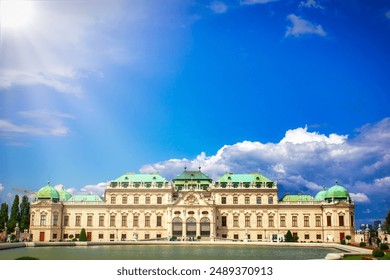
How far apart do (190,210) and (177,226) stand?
8.24 ft

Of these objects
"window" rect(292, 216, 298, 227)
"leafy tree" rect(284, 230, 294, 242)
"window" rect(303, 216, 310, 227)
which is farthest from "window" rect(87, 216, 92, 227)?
"window" rect(303, 216, 310, 227)

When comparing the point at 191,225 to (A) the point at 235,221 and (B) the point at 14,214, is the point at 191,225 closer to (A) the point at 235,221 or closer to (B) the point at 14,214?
(A) the point at 235,221

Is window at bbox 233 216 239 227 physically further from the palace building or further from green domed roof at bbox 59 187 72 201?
green domed roof at bbox 59 187 72 201

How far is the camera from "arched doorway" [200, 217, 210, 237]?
64.2m

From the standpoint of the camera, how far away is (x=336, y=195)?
6512 cm

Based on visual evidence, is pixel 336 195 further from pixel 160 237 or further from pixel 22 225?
A: pixel 22 225

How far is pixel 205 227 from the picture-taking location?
6444 cm

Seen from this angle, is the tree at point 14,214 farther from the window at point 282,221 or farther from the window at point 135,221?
the window at point 282,221

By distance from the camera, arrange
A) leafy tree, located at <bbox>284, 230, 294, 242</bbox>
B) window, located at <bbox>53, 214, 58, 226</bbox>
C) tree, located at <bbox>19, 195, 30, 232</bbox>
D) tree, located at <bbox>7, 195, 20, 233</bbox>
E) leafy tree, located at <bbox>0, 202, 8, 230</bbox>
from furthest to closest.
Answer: window, located at <bbox>53, 214, 58, 226</bbox> < tree, located at <bbox>19, 195, 30, 232</bbox> < leafy tree, located at <bbox>284, 230, 294, 242</bbox> < tree, located at <bbox>7, 195, 20, 233</bbox> < leafy tree, located at <bbox>0, 202, 8, 230</bbox>

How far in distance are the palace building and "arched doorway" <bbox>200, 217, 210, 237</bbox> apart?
88 centimetres

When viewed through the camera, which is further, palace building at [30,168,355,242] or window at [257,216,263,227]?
window at [257,216,263,227]

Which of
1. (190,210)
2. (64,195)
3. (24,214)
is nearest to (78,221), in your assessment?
(64,195)

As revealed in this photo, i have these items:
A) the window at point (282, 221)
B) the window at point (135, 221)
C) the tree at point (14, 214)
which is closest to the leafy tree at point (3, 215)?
the tree at point (14, 214)

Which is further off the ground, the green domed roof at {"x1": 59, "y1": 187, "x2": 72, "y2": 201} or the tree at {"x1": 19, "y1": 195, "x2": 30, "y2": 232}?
the green domed roof at {"x1": 59, "y1": 187, "x2": 72, "y2": 201}
